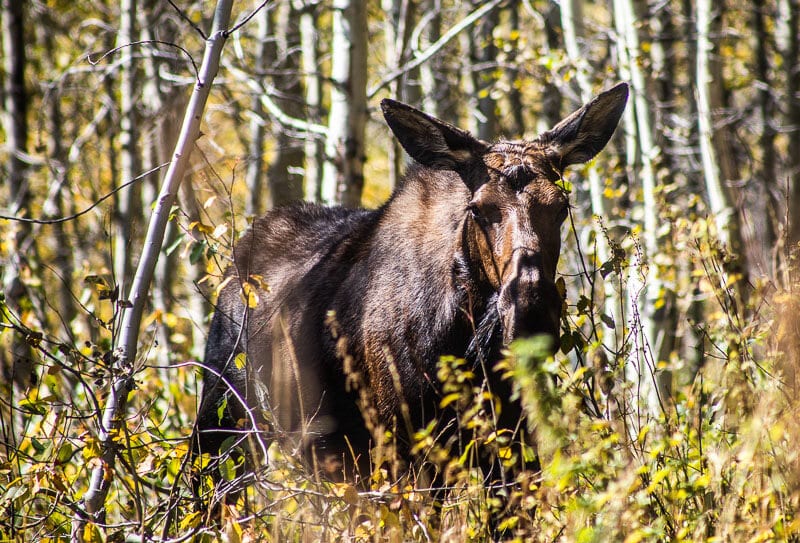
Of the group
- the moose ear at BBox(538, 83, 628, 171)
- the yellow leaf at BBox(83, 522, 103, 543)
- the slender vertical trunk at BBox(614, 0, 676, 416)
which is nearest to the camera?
the yellow leaf at BBox(83, 522, 103, 543)

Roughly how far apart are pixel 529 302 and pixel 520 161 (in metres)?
1.08

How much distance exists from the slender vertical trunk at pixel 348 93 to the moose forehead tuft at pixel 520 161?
2222mm

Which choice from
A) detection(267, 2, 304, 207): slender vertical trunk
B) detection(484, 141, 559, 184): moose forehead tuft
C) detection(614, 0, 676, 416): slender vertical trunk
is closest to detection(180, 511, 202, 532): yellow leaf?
detection(484, 141, 559, 184): moose forehead tuft

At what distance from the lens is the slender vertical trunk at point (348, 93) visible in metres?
7.02

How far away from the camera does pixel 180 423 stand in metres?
6.37

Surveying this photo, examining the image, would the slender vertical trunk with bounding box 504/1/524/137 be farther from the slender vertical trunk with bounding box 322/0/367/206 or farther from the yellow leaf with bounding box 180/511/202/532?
the yellow leaf with bounding box 180/511/202/532

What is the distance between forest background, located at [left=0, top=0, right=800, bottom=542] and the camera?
10.9 ft

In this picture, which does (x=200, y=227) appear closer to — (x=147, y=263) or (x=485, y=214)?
(x=147, y=263)

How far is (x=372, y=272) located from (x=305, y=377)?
78 centimetres

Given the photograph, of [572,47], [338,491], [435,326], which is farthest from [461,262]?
[572,47]

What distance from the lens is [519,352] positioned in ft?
8.87

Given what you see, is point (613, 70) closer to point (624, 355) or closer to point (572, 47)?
point (572, 47)

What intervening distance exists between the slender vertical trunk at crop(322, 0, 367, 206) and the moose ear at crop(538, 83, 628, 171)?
2.27 meters

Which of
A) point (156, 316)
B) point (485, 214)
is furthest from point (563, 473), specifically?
point (156, 316)
